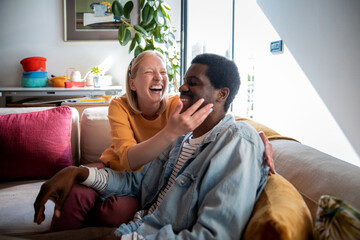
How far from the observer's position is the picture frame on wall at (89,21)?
4.55m

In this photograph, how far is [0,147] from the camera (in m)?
1.93

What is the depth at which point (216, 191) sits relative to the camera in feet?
2.86

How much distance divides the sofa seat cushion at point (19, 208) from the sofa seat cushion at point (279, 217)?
1.12 m

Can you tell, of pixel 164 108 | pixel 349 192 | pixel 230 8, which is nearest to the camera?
pixel 349 192

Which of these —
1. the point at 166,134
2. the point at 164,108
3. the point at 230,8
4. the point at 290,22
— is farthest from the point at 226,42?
the point at 166,134

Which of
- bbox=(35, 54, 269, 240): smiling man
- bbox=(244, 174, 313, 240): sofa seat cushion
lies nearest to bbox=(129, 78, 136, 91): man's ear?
bbox=(35, 54, 269, 240): smiling man

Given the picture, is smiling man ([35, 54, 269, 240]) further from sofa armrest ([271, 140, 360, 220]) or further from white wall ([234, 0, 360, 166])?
white wall ([234, 0, 360, 166])

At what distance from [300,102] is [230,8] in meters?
1.90

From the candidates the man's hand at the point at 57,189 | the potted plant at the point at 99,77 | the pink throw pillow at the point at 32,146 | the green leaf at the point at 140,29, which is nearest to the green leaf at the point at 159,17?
the green leaf at the point at 140,29

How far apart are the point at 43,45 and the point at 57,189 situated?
3.94m

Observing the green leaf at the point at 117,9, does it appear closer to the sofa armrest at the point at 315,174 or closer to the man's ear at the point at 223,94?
the man's ear at the point at 223,94

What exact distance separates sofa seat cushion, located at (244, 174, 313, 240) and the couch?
0.8 inches

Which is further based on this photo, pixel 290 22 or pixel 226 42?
pixel 226 42

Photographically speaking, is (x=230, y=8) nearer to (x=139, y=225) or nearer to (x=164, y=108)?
(x=164, y=108)
